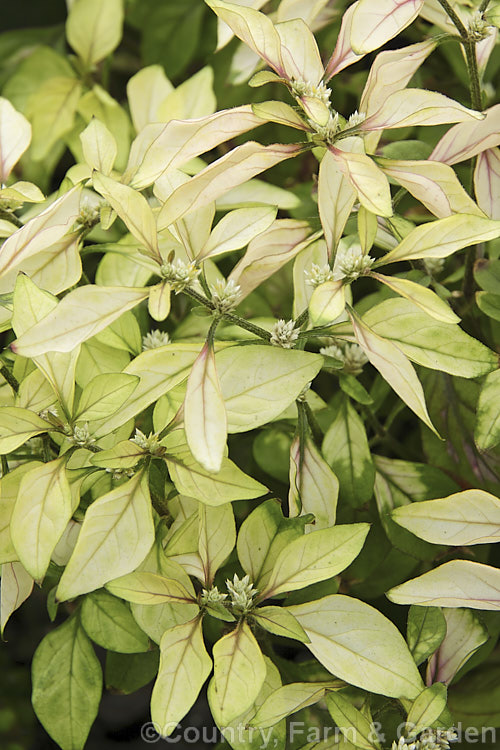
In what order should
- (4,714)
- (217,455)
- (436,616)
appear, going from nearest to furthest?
(217,455) < (436,616) < (4,714)

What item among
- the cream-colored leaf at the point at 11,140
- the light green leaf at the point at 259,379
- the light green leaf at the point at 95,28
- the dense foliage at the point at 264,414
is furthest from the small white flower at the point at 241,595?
the light green leaf at the point at 95,28

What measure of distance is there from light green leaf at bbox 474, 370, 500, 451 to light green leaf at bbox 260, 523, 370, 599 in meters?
0.09

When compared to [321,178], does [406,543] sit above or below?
below

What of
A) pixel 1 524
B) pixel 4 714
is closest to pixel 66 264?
pixel 1 524

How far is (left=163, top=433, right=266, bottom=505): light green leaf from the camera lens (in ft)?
1.28

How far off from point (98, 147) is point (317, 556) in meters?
0.30

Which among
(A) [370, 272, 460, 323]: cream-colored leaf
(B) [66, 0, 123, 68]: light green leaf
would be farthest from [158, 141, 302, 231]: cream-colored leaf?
(B) [66, 0, 123, 68]: light green leaf

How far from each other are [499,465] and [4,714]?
1.90 feet

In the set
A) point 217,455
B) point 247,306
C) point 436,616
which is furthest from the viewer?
point 247,306

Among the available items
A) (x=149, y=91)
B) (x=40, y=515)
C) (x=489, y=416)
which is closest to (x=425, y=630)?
(x=489, y=416)

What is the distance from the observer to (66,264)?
456mm

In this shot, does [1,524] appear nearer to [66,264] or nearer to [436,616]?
[66,264]

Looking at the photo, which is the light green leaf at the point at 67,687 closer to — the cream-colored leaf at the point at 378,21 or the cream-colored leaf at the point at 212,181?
the cream-colored leaf at the point at 212,181

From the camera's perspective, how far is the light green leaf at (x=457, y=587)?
414mm
